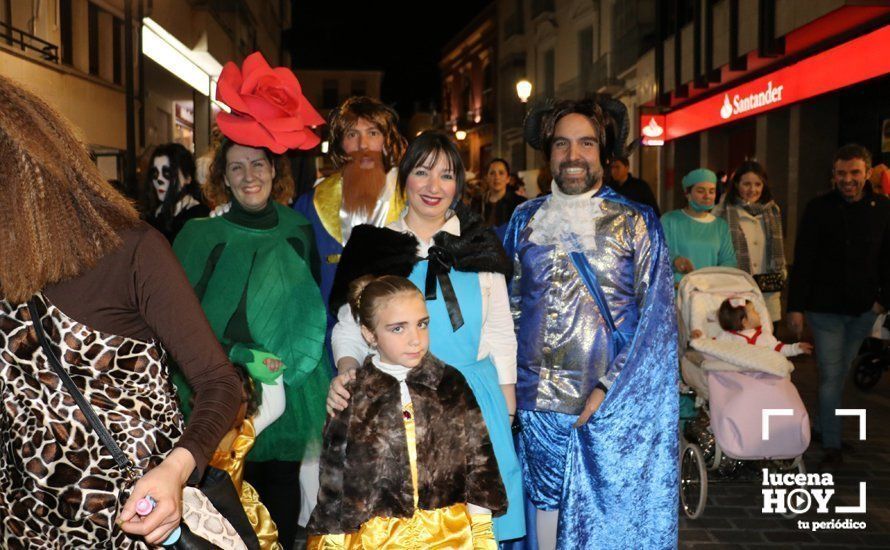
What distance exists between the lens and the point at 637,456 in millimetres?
3555

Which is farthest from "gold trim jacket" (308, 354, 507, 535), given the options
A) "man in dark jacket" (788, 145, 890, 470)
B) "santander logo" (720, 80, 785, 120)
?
"santander logo" (720, 80, 785, 120)

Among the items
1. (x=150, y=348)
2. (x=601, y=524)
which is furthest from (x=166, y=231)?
(x=150, y=348)

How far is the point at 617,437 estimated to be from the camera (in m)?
3.54

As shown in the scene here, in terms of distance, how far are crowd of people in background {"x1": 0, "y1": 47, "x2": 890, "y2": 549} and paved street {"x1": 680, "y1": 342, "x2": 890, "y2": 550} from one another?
1.10m

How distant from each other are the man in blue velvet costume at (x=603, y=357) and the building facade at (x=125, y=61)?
18.7ft

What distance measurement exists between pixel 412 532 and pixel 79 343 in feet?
4.90

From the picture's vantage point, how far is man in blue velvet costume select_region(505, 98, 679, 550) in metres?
3.53

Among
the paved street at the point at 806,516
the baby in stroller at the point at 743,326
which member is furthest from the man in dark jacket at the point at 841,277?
the baby in stroller at the point at 743,326

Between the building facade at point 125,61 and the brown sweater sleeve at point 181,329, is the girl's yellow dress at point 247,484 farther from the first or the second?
the building facade at point 125,61

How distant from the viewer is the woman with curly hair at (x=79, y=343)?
1.73m

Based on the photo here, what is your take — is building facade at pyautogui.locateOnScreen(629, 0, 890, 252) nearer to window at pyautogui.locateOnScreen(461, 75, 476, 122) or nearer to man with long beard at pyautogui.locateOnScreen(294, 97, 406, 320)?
man with long beard at pyautogui.locateOnScreen(294, 97, 406, 320)

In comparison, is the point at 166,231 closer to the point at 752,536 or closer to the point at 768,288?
the point at 752,536

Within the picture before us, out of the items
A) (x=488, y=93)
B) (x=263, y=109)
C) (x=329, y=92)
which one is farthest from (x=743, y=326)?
(x=329, y=92)

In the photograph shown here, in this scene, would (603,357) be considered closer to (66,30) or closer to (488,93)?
(66,30)
